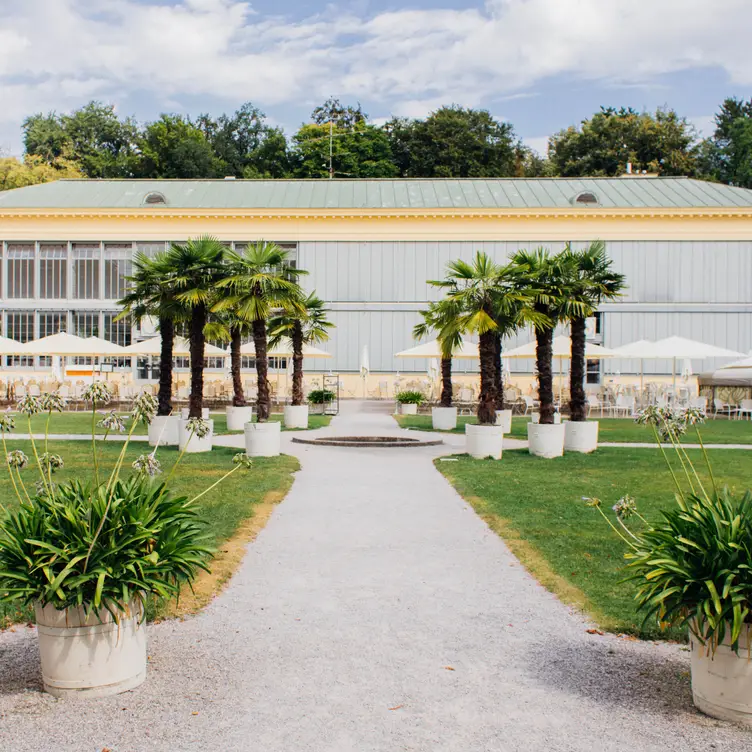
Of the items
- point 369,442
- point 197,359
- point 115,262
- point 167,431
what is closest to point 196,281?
point 197,359

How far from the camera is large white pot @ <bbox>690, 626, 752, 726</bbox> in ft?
15.1

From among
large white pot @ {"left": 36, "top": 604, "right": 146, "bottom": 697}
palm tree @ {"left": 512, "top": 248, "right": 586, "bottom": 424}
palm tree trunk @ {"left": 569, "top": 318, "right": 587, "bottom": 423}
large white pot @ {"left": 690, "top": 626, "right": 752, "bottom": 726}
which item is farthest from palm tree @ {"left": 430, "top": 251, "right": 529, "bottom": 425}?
Answer: large white pot @ {"left": 36, "top": 604, "right": 146, "bottom": 697}

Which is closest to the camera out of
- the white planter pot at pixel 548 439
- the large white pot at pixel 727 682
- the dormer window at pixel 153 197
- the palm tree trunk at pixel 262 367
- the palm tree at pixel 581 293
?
the large white pot at pixel 727 682

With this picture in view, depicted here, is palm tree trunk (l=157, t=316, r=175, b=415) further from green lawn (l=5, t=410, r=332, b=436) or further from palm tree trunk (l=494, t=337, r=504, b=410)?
palm tree trunk (l=494, t=337, r=504, b=410)

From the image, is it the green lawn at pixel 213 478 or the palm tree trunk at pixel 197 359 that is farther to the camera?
the palm tree trunk at pixel 197 359

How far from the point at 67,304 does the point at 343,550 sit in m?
43.3

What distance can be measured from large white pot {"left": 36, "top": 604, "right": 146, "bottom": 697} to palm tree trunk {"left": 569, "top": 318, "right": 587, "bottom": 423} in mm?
16323

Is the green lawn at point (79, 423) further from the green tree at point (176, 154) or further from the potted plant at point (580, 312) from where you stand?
the green tree at point (176, 154)

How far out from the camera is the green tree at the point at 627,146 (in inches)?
2498

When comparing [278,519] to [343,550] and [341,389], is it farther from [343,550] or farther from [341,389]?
[341,389]

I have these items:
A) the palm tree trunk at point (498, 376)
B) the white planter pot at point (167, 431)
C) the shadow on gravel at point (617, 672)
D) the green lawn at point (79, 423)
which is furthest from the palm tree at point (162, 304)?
the shadow on gravel at point (617, 672)

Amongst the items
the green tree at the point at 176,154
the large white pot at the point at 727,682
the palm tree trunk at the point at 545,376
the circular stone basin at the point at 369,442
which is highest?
the green tree at the point at 176,154

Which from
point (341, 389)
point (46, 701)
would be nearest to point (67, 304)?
point (341, 389)

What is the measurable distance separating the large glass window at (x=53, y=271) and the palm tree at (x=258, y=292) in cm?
3198
